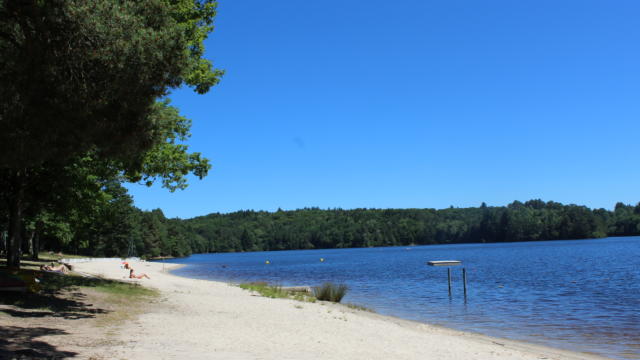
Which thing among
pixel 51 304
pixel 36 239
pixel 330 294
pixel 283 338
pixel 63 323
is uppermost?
pixel 36 239

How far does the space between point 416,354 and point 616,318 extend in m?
14.6

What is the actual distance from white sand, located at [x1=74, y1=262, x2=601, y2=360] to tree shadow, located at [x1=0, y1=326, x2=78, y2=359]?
1.03 meters

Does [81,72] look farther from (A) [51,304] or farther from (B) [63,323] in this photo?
(A) [51,304]

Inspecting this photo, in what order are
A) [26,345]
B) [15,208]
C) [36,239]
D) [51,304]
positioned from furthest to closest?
[36,239]
[15,208]
[51,304]
[26,345]

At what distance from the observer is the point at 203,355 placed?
9883 millimetres

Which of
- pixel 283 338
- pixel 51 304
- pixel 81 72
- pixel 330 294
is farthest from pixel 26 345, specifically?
pixel 330 294

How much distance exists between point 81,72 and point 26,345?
5218 millimetres

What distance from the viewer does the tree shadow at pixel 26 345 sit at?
8656 mm

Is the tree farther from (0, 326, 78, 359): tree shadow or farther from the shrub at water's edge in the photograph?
the shrub at water's edge

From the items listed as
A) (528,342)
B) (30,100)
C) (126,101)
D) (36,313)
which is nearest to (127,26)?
(126,101)

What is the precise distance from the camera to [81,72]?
883 cm

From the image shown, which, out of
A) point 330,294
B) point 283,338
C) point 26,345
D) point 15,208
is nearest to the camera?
point 26,345

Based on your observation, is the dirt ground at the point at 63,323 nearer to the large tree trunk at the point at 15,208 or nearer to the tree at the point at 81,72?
the tree at the point at 81,72

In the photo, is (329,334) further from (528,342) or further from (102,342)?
(528,342)
